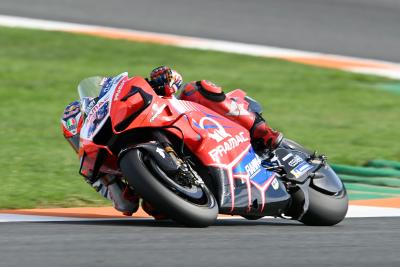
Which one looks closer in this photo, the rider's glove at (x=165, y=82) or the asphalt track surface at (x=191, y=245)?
the asphalt track surface at (x=191, y=245)

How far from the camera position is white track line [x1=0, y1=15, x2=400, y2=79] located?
1514 centimetres

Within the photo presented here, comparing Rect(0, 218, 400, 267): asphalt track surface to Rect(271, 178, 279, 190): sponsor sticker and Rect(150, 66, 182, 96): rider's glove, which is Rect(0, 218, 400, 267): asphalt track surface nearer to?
Rect(271, 178, 279, 190): sponsor sticker

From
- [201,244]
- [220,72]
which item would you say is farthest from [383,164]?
[220,72]

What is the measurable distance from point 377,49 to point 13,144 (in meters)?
8.02

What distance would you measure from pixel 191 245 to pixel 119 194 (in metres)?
0.96

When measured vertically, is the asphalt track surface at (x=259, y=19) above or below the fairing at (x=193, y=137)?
below

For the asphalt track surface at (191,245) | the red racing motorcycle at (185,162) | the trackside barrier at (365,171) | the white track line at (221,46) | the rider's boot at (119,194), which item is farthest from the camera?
the white track line at (221,46)

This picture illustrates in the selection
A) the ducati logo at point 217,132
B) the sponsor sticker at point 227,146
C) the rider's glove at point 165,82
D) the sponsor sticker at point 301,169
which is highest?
the rider's glove at point 165,82

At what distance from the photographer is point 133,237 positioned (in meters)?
5.50

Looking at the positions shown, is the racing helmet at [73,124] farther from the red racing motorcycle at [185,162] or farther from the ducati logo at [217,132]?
the ducati logo at [217,132]

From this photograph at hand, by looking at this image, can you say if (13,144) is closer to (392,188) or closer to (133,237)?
(392,188)

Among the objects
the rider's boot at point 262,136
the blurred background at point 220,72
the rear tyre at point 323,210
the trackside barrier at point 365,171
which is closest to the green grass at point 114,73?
the blurred background at point 220,72

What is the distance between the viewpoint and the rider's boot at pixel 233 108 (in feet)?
21.2

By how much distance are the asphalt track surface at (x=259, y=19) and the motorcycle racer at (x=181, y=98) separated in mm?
9523
